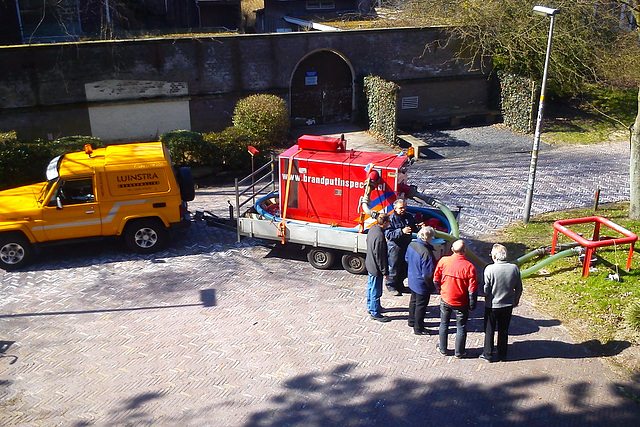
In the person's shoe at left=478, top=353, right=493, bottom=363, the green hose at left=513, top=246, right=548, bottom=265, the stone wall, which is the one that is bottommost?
the person's shoe at left=478, top=353, right=493, bottom=363

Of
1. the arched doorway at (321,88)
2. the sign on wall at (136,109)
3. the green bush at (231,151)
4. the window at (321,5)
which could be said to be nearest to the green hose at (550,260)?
the green bush at (231,151)

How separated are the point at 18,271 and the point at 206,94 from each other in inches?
399

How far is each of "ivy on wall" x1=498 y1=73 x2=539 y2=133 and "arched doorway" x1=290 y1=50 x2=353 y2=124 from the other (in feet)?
18.3

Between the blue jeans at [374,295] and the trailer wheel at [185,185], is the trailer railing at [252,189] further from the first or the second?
the blue jeans at [374,295]

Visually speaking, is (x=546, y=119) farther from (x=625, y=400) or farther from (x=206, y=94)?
(x=625, y=400)

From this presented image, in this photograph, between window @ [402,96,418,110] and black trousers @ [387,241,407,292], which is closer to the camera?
black trousers @ [387,241,407,292]

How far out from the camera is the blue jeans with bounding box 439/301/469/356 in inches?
330

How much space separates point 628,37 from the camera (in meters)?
21.4

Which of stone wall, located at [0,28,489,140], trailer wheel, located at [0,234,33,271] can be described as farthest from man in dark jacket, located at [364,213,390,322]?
stone wall, located at [0,28,489,140]

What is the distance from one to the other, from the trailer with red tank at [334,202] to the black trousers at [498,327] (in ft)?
7.84

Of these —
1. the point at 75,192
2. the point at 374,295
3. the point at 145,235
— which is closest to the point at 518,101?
the point at 374,295

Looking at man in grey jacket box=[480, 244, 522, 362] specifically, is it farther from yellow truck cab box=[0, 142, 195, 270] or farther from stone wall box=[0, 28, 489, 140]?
stone wall box=[0, 28, 489, 140]

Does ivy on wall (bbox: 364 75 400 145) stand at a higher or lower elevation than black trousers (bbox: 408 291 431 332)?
higher

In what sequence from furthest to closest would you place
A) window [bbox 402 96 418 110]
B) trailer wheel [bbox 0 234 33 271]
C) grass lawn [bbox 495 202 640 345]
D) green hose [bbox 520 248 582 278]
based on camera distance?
window [bbox 402 96 418 110], trailer wheel [bbox 0 234 33 271], green hose [bbox 520 248 582 278], grass lawn [bbox 495 202 640 345]
